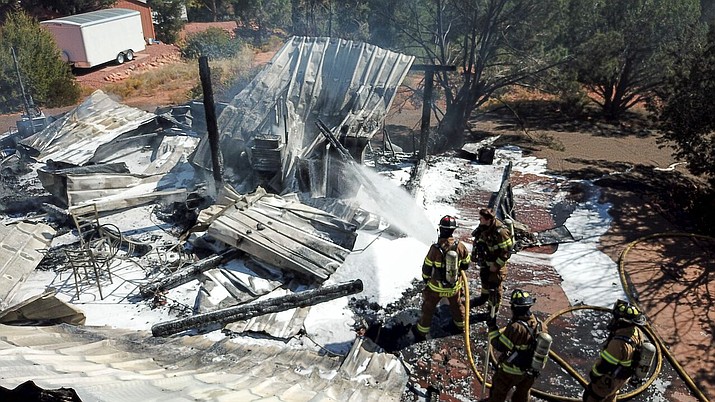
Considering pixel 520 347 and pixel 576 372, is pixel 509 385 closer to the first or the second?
pixel 520 347

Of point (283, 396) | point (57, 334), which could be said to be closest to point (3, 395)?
point (283, 396)

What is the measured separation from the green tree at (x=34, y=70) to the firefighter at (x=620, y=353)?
23.0 metres

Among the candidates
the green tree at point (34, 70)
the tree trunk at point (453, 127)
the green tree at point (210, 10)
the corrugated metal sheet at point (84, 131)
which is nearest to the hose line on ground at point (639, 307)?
the tree trunk at point (453, 127)

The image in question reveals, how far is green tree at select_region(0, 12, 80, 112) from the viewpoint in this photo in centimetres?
2070

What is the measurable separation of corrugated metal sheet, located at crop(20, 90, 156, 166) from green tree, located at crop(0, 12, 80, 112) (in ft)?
29.1

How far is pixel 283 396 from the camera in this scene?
327 cm

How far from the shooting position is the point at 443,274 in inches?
243

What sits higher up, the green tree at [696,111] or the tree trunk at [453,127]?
the green tree at [696,111]

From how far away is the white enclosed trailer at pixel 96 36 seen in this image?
24906 mm

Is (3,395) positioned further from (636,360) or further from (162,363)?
(636,360)

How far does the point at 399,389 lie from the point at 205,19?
147 ft

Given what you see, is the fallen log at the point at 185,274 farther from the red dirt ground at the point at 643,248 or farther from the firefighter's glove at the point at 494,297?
the firefighter's glove at the point at 494,297

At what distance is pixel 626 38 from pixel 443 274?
54.1ft

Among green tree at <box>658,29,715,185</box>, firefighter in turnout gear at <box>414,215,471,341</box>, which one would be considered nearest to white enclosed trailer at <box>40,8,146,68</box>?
firefighter in turnout gear at <box>414,215,471,341</box>
